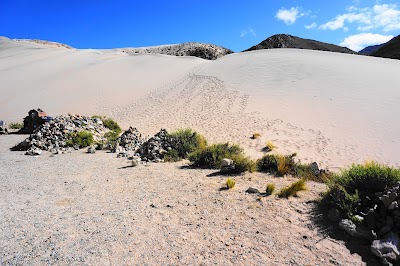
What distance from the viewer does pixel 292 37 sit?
6178 cm

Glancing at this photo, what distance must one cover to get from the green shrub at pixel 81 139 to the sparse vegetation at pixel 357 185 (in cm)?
878

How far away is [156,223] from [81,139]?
755 centimetres

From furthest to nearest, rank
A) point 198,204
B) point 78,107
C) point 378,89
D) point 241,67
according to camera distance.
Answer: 1. point 241,67
2. point 78,107
3. point 378,89
4. point 198,204

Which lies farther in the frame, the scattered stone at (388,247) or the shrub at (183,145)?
the shrub at (183,145)

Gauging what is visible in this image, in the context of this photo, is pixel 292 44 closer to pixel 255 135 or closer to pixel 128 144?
pixel 255 135

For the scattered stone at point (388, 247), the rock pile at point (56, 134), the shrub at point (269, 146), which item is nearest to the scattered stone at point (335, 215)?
the scattered stone at point (388, 247)

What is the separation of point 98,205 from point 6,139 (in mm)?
10531

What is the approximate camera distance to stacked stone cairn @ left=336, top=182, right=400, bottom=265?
361 cm

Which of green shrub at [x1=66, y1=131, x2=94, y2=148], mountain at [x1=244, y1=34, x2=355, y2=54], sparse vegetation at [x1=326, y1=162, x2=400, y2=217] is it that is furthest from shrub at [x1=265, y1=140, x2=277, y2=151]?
mountain at [x1=244, y1=34, x2=355, y2=54]

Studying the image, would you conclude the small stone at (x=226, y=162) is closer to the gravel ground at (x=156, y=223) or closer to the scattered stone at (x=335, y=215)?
the gravel ground at (x=156, y=223)

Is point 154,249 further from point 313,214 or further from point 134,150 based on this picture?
point 134,150

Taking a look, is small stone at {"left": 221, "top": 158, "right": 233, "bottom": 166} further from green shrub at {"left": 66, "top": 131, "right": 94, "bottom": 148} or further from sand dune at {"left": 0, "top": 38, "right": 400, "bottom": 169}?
green shrub at {"left": 66, "top": 131, "right": 94, "bottom": 148}

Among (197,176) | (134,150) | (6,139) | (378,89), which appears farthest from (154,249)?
(378,89)

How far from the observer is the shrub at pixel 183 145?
29.9 feet
